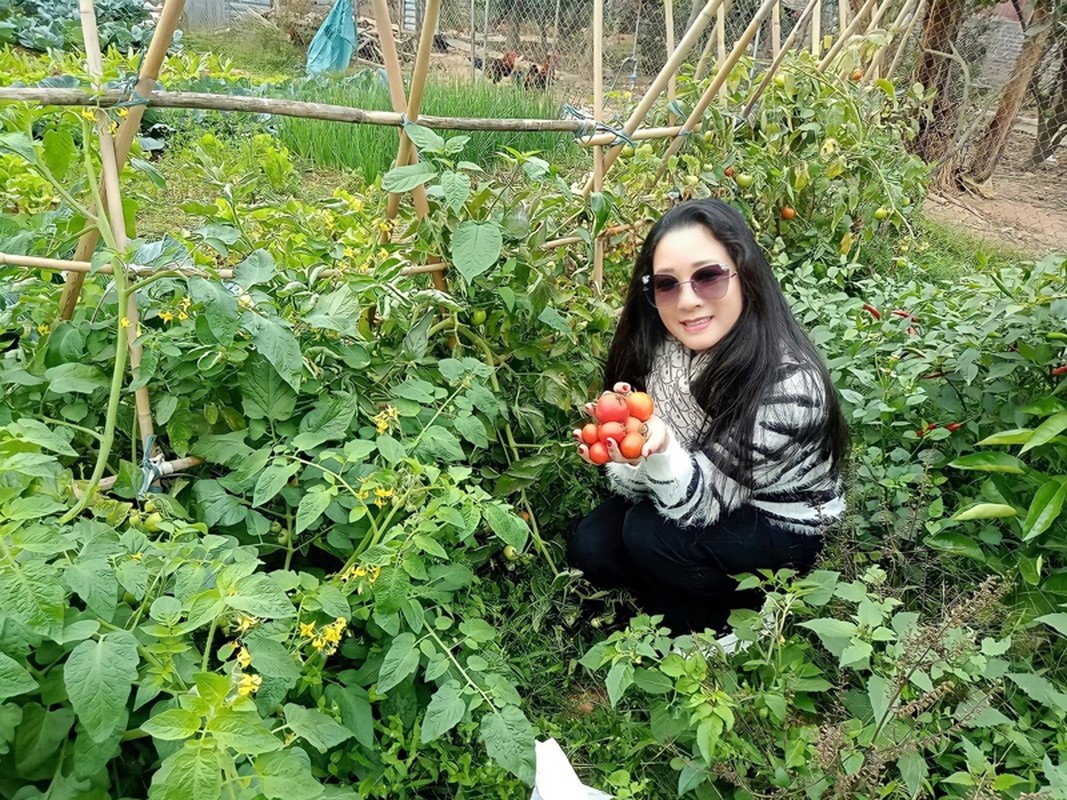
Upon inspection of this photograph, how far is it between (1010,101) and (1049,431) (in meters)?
5.16

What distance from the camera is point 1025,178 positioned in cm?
640

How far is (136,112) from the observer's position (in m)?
1.37

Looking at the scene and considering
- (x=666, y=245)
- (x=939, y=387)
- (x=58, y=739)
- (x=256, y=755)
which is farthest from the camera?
(x=939, y=387)

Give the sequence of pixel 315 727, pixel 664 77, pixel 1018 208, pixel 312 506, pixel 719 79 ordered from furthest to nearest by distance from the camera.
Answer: pixel 1018 208
pixel 719 79
pixel 664 77
pixel 312 506
pixel 315 727

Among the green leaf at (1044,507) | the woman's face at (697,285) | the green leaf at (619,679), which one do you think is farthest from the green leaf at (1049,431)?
the green leaf at (619,679)

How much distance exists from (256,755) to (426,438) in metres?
0.58

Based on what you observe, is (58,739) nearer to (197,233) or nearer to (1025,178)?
(197,233)

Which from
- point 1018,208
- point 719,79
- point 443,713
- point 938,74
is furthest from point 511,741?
point 1018,208

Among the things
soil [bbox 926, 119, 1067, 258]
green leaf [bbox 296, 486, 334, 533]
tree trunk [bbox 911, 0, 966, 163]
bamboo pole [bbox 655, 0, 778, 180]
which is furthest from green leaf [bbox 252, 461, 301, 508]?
tree trunk [bbox 911, 0, 966, 163]

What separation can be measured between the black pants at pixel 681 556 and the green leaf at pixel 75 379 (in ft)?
3.52

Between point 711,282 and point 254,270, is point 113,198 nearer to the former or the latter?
point 254,270

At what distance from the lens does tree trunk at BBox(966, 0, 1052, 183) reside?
5.43m

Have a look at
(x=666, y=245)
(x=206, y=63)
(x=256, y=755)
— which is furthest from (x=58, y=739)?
(x=206, y=63)

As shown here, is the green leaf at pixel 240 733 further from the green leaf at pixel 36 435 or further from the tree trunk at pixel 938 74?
the tree trunk at pixel 938 74
